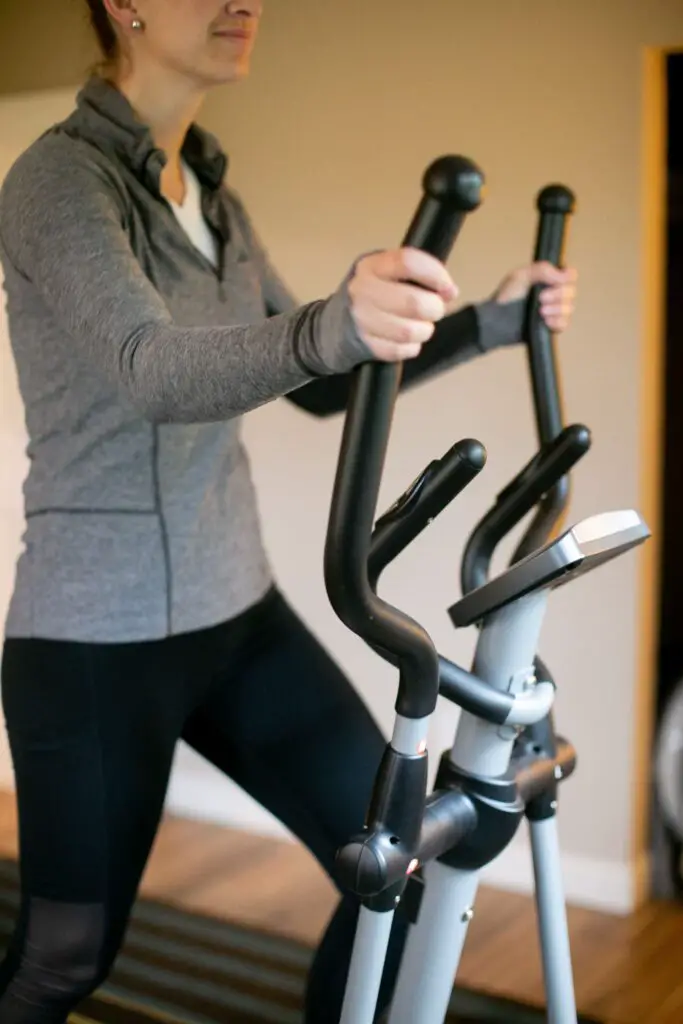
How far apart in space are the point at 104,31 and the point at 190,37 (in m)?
0.13

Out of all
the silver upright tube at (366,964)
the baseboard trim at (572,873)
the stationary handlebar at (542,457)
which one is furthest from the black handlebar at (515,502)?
the baseboard trim at (572,873)

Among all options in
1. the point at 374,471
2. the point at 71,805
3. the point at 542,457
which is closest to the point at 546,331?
the point at 542,457

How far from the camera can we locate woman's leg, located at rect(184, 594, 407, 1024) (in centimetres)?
119

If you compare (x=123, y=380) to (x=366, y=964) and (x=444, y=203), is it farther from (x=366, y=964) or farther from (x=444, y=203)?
(x=366, y=964)

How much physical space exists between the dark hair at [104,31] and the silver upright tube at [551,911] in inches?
39.8

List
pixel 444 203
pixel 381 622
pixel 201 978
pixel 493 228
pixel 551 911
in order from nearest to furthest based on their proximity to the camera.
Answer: pixel 444 203
pixel 381 622
pixel 551 911
pixel 201 978
pixel 493 228

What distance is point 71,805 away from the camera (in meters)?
1.06

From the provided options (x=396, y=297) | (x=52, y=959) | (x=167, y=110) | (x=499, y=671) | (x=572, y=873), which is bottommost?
(x=572, y=873)

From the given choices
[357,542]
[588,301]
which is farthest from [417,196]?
[357,542]

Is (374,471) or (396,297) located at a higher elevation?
(396,297)

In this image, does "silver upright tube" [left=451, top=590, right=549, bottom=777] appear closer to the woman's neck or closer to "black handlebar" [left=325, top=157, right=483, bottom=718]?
"black handlebar" [left=325, top=157, right=483, bottom=718]

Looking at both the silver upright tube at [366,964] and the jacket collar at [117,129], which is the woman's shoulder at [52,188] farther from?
the silver upright tube at [366,964]

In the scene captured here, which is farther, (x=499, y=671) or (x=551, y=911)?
(x=551, y=911)

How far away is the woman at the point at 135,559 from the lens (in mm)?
1032
